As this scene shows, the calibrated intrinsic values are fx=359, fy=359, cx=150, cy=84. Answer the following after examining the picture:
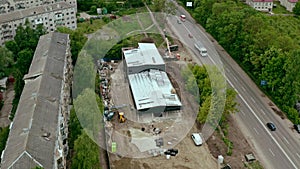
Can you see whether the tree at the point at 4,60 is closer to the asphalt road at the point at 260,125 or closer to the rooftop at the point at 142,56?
the rooftop at the point at 142,56

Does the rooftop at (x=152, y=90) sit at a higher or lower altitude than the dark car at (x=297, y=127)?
higher

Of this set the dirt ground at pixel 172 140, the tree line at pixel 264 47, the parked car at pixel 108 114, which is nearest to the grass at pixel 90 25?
the dirt ground at pixel 172 140

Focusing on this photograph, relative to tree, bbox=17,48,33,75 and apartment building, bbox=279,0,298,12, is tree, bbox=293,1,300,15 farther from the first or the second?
tree, bbox=17,48,33,75

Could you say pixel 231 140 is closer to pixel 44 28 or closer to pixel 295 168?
pixel 295 168

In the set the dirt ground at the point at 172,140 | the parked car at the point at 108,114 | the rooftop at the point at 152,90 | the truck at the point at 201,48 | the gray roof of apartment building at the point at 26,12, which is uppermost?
the gray roof of apartment building at the point at 26,12

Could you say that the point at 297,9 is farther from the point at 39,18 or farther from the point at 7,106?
the point at 7,106

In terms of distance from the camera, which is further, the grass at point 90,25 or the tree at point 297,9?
the tree at point 297,9
